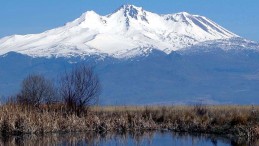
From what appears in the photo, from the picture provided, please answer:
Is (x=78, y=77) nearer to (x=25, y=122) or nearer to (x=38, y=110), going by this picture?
(x=38, y=110)

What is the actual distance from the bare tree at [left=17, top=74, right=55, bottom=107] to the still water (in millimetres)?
7955

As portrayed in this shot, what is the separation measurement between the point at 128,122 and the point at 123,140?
22.1 ft

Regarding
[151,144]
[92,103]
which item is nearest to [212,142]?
[151,144]

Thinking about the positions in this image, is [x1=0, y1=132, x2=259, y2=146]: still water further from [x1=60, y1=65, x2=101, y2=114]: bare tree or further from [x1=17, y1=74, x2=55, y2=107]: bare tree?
[x1=17, y1=74, x2=55, y2=107]: bare tree

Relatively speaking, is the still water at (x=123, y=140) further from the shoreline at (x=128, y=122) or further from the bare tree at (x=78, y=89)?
the bare tree at (x=78, y=89)

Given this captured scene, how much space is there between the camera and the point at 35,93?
51.9 metres

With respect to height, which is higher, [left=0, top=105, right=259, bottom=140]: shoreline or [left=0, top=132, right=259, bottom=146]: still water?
[left=0, top=105, right=259, bottom=140]: shoreline

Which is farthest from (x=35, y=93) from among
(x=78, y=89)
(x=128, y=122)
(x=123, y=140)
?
(x=123, y=140)

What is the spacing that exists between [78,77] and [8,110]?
6754 mm

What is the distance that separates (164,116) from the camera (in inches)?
1941

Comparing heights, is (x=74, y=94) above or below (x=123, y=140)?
above

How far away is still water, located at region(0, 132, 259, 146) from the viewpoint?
126 ft

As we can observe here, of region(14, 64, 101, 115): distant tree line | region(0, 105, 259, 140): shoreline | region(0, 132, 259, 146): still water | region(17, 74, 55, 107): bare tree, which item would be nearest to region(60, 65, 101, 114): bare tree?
region(14, 64, 101, 115): distant tree line

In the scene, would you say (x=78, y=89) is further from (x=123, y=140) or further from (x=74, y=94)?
(x=123, y=140)
